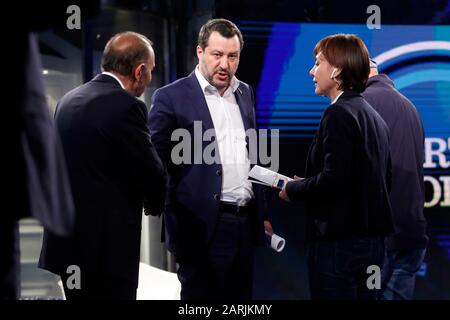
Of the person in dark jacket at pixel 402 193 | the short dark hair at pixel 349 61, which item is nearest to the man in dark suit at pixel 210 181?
the short dark hair at pixel 349 61

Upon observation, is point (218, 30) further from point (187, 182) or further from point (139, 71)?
point (187, 182)

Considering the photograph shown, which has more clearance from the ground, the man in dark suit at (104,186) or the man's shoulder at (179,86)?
the man's shoulder at (179,86)

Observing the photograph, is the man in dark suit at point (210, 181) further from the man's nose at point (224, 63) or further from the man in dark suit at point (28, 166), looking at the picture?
the man in dark suit at point (28, 166)

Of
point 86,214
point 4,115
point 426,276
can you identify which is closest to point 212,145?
point 86,214

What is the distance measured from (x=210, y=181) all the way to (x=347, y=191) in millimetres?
634

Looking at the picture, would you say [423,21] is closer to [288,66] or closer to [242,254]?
[288,66]

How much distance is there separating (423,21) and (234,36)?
2308mm

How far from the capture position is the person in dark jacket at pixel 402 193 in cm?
339

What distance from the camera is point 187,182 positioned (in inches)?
123

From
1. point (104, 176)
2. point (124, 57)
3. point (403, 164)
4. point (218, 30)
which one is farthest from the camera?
point (403, 164)

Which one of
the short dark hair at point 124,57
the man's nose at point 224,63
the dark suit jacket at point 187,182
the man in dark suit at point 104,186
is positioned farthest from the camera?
the man's nose at point 224,63

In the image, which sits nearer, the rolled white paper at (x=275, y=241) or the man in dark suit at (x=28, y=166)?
the man in dark suit at (x=28, y=166)

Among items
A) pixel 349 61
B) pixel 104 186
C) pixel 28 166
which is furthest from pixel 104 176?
pixel 28 166

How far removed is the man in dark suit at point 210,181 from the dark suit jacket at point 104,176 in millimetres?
367
